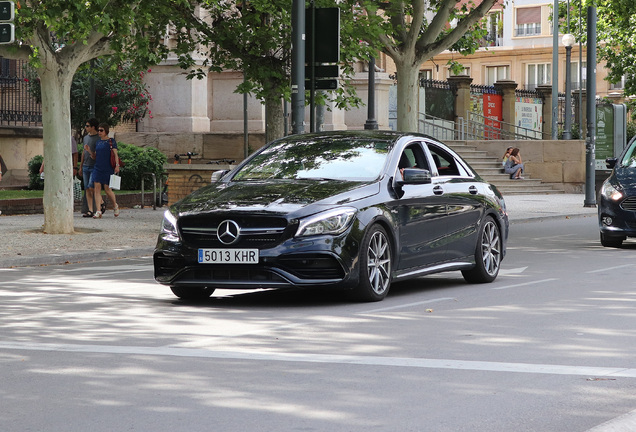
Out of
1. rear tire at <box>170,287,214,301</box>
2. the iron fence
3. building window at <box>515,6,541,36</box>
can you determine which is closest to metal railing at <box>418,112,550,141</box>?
the iron fence

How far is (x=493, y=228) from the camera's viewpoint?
13055mm

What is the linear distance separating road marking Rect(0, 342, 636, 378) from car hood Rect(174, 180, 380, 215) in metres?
2.33

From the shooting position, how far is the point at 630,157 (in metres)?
18.6

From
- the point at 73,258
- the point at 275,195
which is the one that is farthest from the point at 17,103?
the point at 275,195

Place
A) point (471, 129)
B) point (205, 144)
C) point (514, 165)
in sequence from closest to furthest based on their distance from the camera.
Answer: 1. point (205, 144)
2. point (514, 165)
3. point (471, 129)

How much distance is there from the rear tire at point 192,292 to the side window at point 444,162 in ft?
8.76

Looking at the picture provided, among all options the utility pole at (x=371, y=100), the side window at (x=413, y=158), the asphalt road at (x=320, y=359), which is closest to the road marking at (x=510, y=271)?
the asphalt road at (x=320, y=359)

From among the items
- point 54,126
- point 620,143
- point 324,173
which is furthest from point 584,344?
point 620,143

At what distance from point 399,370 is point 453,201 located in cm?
507

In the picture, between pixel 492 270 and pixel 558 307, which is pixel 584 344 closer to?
pixel 558 307

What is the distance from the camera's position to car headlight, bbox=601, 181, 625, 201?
17.6 metres

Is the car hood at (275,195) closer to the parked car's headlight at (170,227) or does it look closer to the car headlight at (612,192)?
the parked car's headlight at (170,227)

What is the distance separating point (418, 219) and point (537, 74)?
242 feet

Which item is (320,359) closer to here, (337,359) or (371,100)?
(337,359)
